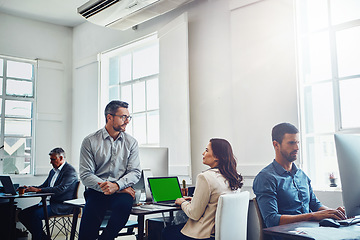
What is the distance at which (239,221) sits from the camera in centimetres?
274

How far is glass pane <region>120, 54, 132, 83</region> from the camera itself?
249 inches

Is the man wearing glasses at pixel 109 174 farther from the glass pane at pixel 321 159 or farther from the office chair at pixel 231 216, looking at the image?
the glass pane at pixel 321 159

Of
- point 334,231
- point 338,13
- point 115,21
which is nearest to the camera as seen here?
point 334,231

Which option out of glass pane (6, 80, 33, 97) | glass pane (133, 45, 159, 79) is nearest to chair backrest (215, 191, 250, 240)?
glass pane (133, 45, 159, 79)

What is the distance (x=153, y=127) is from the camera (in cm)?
575

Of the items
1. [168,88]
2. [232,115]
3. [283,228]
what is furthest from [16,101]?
[283,228]

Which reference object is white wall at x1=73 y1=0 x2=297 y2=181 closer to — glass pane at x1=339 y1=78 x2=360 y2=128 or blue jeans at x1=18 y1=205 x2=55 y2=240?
glass pane at x1=339 y1=78 x2=360 y2=128

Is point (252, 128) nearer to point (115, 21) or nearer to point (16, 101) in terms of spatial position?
point (115, 21)

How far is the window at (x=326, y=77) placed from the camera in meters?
3.72

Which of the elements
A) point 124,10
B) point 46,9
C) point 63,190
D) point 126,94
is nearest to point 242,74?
point 124,10

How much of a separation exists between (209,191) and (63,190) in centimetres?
295

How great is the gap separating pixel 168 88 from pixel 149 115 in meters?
0.80

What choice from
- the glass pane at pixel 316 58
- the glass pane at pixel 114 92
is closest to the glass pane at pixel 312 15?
the glass pane at pixel 316 58

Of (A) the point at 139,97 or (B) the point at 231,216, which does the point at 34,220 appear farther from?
(B) the point at 231,216
